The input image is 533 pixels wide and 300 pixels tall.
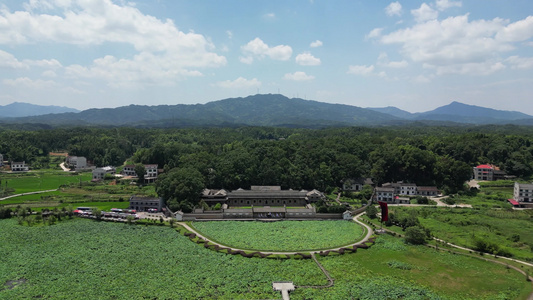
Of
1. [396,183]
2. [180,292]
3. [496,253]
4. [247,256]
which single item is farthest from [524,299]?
[396,183]

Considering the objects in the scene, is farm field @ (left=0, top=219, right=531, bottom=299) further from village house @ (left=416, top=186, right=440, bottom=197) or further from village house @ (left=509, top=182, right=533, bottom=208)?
village house @ (left=509, top=182, right=533, bottom=208)

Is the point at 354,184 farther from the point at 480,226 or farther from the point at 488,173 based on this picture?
the point at 488,173

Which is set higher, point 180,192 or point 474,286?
point 180,192

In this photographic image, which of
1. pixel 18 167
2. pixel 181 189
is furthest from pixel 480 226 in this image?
pixel 18 167

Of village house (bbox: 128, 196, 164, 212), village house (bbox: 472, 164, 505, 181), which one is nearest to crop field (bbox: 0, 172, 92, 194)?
A: village house (bbox: 128, 196, 164, 212)

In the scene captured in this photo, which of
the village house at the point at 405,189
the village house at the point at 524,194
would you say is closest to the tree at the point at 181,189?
the village house at the point at 405,189

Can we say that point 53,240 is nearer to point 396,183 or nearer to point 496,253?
point 496,253
